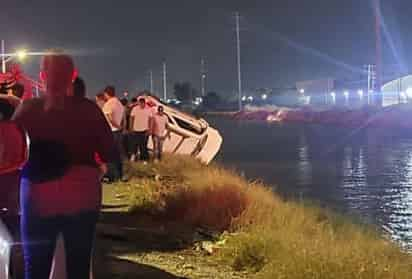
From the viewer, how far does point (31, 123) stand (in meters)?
5.02

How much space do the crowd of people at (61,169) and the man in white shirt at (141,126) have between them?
1432 cm

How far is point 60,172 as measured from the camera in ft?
16.3

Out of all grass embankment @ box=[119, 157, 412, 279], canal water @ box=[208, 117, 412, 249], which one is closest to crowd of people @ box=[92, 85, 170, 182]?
canal water @ box=[208, 117, 412, 249]

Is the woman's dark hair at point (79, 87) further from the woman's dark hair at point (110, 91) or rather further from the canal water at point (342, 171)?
the woman's dark hair at point (110, 91)

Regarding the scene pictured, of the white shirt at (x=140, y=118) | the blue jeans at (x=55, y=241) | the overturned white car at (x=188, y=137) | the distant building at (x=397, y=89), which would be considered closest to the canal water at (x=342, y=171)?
the overturned white car at (x=188, y=137)

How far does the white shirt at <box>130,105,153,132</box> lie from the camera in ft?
64.3

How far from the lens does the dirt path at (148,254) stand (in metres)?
8.00

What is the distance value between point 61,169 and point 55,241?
45 cm

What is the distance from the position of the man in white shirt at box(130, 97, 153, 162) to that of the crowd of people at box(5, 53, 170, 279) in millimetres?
14318

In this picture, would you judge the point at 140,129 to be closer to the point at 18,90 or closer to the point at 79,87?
the point at 18,90

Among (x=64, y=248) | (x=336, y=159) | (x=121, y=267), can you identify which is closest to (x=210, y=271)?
(x=121, y=267)

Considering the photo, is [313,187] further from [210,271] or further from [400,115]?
[400,115]

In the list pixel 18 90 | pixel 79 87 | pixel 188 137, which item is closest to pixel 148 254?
pixel 18 90

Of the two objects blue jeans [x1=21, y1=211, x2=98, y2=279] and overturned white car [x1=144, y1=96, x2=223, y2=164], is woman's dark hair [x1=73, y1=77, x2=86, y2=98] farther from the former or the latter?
overturned white car [x1=144, y1=96, x2=223, y2=164]
